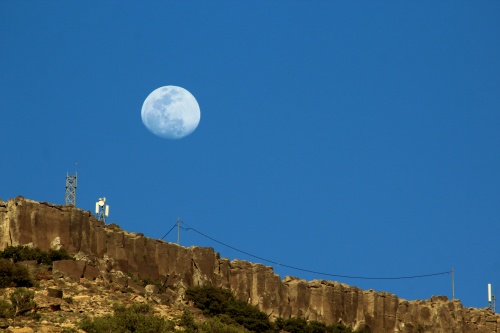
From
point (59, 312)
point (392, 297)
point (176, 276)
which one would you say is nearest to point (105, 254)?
point (176, 276)

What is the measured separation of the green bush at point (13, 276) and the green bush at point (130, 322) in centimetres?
→ 511

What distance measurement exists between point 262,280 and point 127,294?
49.0 feet

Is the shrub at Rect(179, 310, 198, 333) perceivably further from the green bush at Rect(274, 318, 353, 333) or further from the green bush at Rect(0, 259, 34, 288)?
the green bush at Rect(274, 318, 353, 333)

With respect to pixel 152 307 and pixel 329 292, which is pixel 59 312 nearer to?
pixel 152 307

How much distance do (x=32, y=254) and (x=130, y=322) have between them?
9.34 m


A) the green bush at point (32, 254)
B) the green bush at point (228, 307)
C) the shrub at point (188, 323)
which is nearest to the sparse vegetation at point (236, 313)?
the green bush at point (228, 307)

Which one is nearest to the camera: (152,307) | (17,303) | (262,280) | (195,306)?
(17,303)

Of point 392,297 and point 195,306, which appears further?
point 392,297

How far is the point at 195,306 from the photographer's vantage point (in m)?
97.8

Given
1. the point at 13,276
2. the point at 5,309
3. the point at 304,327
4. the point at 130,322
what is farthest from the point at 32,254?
the point at 304,327

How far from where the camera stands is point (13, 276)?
89000 mm

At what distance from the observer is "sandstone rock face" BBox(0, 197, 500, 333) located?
9425cm

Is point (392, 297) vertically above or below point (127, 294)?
above

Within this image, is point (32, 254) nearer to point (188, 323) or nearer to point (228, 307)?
point (188, 323)
